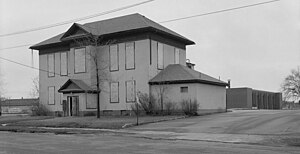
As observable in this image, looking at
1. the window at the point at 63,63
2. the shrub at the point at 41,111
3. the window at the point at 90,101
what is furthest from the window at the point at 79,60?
the shrub at the point at 41,111

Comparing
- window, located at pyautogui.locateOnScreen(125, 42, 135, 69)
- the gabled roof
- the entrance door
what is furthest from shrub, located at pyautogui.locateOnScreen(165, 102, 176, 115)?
the entrance door

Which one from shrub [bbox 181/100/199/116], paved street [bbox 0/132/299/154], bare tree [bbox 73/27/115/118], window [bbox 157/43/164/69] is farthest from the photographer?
bare tree [bbox 73/27/115/118]

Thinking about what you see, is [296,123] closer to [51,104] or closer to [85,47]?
[85,47]

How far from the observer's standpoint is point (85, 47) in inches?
1777

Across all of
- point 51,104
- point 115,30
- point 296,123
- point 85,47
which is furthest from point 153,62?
point 296,123

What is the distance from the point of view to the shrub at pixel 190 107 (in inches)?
1510

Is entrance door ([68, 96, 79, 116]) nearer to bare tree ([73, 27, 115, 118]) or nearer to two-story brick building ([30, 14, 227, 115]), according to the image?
two-story brick building ([30, 14, 227, 115])

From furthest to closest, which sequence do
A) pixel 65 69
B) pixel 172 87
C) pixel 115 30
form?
pixel 65 69
pixel 115 30
pixel 172 87

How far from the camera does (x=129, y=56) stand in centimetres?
4259

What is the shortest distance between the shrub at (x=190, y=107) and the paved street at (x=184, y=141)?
10396 millimetres

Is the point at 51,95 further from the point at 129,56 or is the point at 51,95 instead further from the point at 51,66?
the point at 129,56

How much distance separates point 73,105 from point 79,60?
5507 millimetres

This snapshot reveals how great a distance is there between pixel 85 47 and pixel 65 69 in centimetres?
509

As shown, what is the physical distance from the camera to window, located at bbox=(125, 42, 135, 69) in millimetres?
42344
